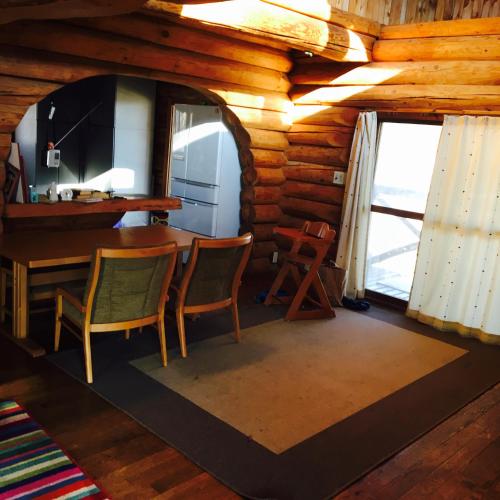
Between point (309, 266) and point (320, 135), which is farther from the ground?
point (320, 135)

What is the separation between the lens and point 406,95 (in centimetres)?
545

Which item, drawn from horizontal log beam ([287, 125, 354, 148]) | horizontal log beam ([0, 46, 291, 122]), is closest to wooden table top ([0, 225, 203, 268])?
horizontal log beam ([0, 46, 291, 122])

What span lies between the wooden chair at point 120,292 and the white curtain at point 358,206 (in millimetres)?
2678

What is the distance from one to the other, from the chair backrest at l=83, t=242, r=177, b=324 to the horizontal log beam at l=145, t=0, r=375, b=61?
1755mm

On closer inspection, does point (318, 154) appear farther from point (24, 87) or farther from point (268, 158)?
point (24, 87)

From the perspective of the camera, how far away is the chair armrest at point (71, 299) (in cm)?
363

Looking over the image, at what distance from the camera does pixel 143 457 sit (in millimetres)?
2898

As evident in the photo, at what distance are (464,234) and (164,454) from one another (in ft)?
11.4

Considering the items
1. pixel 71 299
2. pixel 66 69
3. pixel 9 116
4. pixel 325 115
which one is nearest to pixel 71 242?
pixel 71 299

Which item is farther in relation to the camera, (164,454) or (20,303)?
(20,303)

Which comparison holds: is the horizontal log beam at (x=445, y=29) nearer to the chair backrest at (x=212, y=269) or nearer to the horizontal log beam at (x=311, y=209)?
the horizontal log beam at (x=311, y=209)

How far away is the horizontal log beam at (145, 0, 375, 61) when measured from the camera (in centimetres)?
426

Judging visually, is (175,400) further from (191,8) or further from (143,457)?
(191,8)

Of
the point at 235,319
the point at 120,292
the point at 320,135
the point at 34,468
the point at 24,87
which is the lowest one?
the point at 34,468
